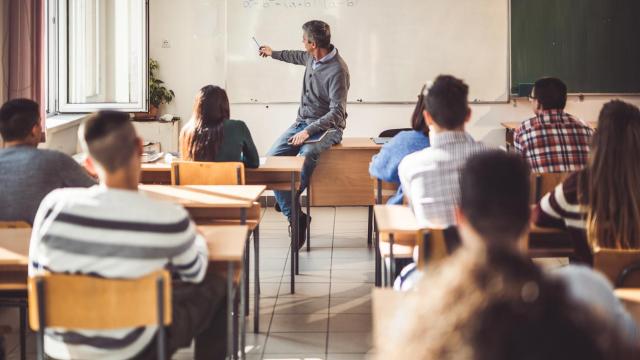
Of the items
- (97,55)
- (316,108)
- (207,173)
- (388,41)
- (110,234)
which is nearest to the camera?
(110,234)

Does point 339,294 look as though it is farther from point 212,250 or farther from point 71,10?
point 71,10

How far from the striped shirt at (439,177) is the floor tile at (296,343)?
111cm

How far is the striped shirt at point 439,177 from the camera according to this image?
346cm

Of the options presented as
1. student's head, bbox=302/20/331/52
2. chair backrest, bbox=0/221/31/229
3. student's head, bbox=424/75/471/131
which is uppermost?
student's head, bbox=302/20/331/52

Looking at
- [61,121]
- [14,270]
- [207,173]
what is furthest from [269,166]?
[61,121]

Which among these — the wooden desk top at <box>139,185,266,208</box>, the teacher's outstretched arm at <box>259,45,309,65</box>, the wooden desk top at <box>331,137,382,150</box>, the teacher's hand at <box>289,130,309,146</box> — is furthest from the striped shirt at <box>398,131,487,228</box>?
the teacher's outstretched arm at <box>259,45,309,65</box>

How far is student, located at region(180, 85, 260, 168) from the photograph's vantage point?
16.2 ft

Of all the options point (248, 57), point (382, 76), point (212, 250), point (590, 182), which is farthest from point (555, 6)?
point (212, 250)

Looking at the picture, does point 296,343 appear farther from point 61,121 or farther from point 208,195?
point 61,121

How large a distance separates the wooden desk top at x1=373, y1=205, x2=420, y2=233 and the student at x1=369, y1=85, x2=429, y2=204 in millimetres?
555

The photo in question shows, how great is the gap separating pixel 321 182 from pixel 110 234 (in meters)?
3.90

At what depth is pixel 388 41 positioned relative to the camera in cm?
823

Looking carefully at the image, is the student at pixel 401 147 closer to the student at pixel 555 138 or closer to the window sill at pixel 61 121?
the student at pixel 555 138

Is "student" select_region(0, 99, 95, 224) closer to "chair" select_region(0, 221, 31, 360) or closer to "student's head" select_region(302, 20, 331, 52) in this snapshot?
"chair" select_region(0, 221, 31, 360)
